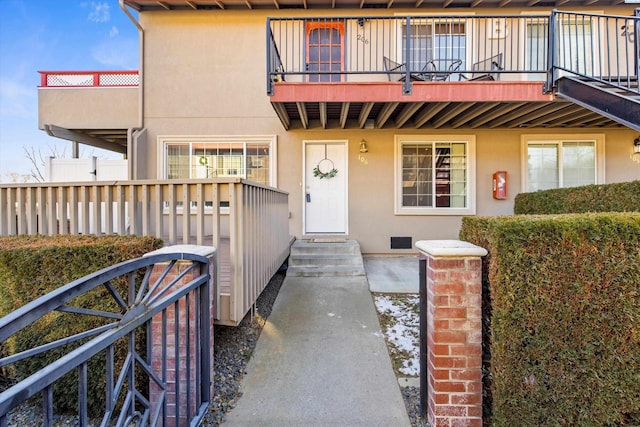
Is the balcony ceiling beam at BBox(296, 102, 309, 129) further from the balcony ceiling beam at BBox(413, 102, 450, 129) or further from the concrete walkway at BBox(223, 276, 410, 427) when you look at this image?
the concrete walkway at BBox(223, 276, 410, 427)

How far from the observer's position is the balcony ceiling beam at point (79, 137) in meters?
6.18

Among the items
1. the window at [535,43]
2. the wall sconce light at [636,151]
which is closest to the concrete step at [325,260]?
the window at [535,43]

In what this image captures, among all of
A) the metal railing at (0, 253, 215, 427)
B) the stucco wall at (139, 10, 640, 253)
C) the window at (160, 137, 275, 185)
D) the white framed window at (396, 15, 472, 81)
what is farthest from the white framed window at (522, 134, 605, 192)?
the metal railing at (0, 253, 215, 427)

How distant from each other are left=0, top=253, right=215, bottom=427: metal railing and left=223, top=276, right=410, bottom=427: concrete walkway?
475mm

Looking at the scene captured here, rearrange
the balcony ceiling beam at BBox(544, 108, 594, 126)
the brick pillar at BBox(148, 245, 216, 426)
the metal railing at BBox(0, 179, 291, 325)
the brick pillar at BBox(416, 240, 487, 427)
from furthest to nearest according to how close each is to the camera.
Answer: the balcony ceiling beam at BBox(544, 108, 594, 126)
the metal railing at BBox(0, 179, 291, 325)
the brick pillar at BBox(148, 245, 216, 426)
the brick pillar at BBox(416, 240, 487, 427)

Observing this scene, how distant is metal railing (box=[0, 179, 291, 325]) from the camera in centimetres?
252

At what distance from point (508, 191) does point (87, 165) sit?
9.09 metres

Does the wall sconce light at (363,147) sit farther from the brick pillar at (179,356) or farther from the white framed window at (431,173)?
the brick pillar at (179,356)

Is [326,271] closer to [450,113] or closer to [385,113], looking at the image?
[385,113]

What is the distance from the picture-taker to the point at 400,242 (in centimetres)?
624

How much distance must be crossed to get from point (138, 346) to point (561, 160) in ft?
25.9

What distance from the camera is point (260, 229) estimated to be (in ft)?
10.8

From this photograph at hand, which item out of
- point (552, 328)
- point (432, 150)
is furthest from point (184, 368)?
point (432, 150)

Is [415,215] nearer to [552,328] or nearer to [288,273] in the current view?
[288,273]
